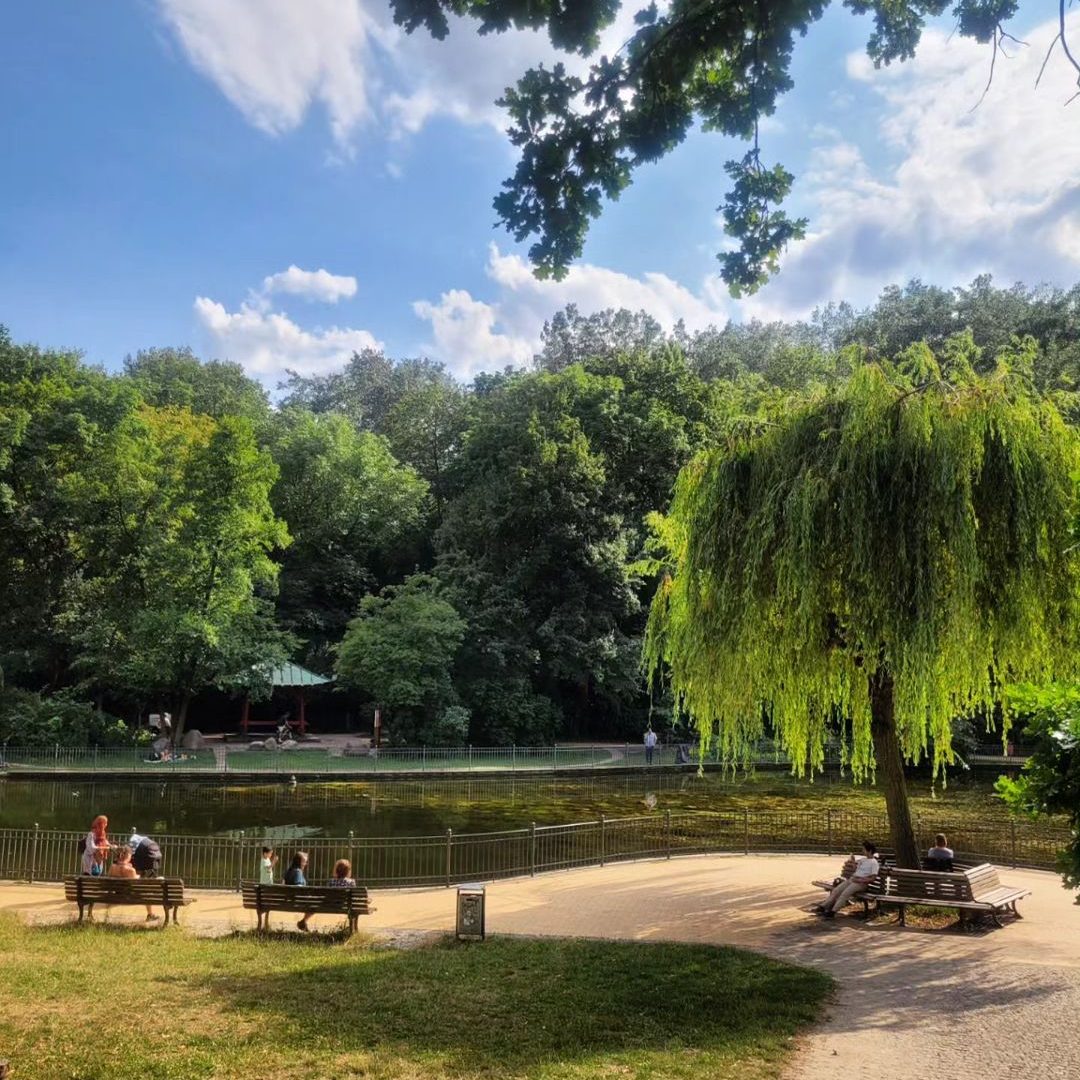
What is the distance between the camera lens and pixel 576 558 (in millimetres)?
42688

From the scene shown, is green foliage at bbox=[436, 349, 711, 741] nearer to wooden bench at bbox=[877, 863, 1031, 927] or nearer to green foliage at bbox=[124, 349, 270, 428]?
green foliage at bbox=[124, 349, 270, 428]

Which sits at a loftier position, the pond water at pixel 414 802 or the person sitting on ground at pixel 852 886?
the person sitting on ground at pixel 852 886

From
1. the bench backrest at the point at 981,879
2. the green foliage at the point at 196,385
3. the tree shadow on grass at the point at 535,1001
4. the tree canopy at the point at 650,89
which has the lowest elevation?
the tree shadow on grass at the point at 535,1001

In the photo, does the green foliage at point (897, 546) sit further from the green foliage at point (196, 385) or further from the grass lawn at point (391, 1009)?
the green foliage at point (196, 385)

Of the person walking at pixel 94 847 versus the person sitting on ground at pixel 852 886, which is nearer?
the person sitting on ground at pixel 852 886

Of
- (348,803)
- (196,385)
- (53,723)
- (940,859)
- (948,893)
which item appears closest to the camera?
(948,893)

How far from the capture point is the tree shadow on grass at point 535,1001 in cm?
714

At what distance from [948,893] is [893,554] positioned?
15.3 ft

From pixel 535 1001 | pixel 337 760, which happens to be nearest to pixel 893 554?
pixel 535 1001

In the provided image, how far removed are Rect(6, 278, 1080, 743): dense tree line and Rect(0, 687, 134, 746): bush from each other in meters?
0.11

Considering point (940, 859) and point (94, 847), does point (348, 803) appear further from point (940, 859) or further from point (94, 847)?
point (940, 859)

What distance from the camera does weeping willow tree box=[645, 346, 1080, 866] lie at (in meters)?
11.2

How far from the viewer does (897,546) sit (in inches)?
444

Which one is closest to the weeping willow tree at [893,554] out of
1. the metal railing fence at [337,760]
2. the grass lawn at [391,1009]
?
the grass lawn at [391,1009]
